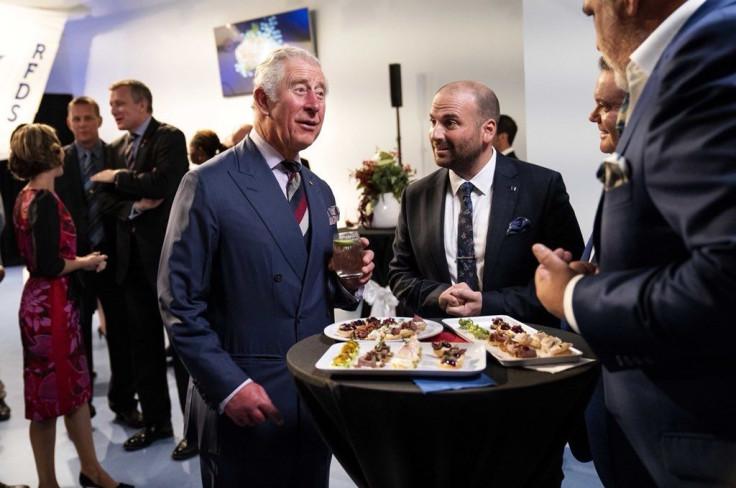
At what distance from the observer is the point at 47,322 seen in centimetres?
313

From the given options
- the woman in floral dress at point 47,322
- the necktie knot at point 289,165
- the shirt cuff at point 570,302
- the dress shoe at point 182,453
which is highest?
the necktie knot at point 289,165

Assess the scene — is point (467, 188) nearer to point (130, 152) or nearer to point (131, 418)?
point (130, 152)

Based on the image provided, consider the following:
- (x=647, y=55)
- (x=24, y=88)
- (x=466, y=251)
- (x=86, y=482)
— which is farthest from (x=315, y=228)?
(x=24, y=88)

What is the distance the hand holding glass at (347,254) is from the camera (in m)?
1.96

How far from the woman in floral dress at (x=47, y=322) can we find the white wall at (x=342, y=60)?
12.7 feet

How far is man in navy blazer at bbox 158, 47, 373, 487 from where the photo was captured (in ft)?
5.98

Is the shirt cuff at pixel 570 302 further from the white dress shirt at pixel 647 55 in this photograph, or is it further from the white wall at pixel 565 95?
the white wall at pixel 565 95

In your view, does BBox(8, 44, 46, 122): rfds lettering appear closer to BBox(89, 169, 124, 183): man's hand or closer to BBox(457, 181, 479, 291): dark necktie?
BBox(89, 169, 124, 183): man's hand

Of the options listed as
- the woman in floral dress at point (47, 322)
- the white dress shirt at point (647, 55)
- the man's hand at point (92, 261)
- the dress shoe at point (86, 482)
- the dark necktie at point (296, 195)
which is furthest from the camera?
the man's hand at point (92, 261)

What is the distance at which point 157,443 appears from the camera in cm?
381

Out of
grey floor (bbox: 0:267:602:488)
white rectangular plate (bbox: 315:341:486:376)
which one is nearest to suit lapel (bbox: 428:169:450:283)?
white rectangular plate (bbox: 315:341:486:376)

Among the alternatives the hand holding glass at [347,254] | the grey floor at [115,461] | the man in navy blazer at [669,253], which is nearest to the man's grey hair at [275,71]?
the hand holding glass at [347,254]

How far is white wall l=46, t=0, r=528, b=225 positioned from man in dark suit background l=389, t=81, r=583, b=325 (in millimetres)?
3511

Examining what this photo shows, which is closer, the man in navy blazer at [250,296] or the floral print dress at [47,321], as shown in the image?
the man in navy blazer at [250,296]
